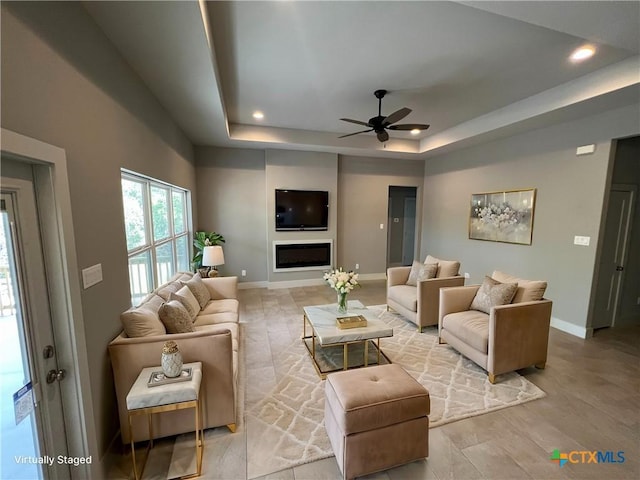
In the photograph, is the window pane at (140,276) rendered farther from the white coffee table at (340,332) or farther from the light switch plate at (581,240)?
the light switch plate at (581,240)

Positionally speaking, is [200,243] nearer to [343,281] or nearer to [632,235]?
[343,281]

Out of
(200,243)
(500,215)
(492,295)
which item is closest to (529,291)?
(492,295)

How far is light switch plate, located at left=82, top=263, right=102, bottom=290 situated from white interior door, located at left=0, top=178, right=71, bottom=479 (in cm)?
22

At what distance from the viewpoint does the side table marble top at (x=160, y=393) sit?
1534mm

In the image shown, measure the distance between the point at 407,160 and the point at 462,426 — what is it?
18.0 ft

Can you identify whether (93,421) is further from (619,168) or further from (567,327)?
(619,168)

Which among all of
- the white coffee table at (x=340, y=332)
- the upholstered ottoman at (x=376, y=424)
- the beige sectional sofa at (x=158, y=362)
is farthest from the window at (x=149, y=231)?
the upholstered ottoman at (x=376, y=424)

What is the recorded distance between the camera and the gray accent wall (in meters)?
3.28

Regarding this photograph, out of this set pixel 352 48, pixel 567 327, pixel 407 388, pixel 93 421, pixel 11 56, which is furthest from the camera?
pixel 567 327

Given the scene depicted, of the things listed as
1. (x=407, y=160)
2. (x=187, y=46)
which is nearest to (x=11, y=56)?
(x=187, y=46)

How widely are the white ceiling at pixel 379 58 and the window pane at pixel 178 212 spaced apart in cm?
111

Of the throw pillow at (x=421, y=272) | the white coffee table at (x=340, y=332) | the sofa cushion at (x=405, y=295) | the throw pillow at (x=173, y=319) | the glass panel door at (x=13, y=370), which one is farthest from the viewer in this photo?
the throw pillow at (x=421, y=272)

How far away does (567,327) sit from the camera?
142 inches

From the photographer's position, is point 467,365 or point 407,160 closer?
point 467,365
